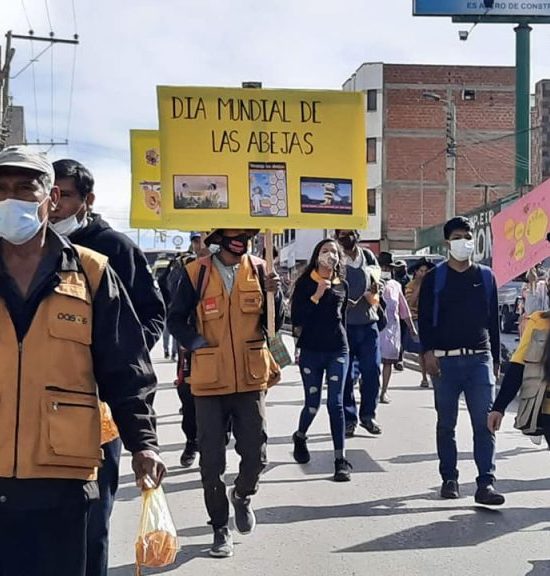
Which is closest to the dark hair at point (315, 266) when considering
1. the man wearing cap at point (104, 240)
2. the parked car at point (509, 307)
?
the man wearing cap at point (104, 240)

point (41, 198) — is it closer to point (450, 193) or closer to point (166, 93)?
point (166, 93)

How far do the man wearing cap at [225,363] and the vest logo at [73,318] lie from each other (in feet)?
8.43

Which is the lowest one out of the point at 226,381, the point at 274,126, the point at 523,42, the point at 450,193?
the point at 226,381

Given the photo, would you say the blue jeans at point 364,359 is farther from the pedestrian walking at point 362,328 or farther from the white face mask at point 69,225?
the white face mask at point 69,225

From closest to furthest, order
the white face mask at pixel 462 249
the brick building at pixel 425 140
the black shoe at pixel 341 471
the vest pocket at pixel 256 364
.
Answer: the vest pocket at pixel 256 364 → the white face mask at pixel 462 249 → the black shoe at pixel 341 471 → the brick building at pixel 425 140

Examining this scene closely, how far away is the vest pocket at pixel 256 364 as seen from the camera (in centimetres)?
576

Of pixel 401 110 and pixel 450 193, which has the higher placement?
pixel 401 110

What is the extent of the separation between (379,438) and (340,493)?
2.38 metres

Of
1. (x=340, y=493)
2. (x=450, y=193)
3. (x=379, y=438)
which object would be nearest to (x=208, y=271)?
(x=340, y=493)

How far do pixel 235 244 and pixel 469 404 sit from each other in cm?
213

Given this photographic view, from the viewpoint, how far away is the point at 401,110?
2197 inches

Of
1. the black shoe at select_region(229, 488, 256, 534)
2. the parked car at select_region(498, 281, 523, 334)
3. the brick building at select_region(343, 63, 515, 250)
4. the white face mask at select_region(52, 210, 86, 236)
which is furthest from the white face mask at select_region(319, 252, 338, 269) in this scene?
the brick building at select_region(343, 63, 515, 250)

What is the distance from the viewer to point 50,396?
9.98 ft

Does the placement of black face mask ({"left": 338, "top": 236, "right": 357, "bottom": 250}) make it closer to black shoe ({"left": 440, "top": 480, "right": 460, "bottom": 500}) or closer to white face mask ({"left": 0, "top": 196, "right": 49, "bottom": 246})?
black shoe ({"left": 440, "top": 480, "right": 460, "bottom": 500})
